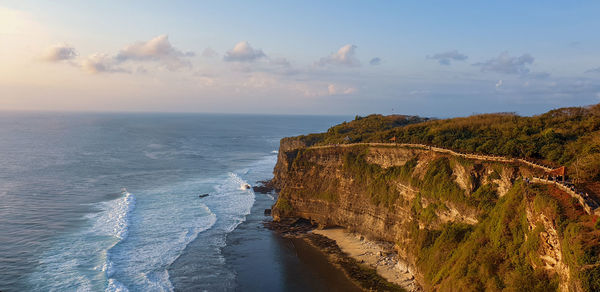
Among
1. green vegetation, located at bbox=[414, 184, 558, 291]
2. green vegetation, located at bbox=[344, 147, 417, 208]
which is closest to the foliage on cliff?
green vegetation, located at bbox=[344, 147, 417, 208]

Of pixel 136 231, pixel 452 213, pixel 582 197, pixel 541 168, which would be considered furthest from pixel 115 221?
pixel 582 197

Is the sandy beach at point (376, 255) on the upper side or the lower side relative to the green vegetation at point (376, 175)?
lower

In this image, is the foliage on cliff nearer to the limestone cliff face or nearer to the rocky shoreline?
the limestone cliff face

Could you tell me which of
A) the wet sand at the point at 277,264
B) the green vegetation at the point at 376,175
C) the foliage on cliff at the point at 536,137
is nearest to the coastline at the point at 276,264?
the wet sand at the point at 277,264

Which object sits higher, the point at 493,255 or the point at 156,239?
the point at 493,255

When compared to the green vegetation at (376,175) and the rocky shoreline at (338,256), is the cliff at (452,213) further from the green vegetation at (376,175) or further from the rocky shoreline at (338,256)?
the rocky shoreline at (338,256)

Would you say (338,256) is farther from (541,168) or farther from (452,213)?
(541,168)

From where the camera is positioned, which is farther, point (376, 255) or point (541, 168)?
point (376, 255)

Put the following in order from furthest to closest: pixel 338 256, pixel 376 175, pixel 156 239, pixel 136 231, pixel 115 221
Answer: pixel 115 221, pixel 136 231, pixel 376 175, pixel 156 239, pixel 338 256

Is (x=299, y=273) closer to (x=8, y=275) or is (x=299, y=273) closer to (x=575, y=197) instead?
(x=575, y=197)
